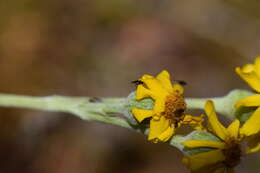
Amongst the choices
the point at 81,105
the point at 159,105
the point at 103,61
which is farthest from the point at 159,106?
the point at 103,61

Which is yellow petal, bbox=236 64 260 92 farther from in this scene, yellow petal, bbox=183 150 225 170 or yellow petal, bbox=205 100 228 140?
yellow petal, bbox=183 150 225 170

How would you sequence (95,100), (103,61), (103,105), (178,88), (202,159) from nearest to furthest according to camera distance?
(202,159), (178,88), (103,105), (95,100), (103,61)

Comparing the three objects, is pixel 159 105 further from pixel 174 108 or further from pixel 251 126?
pixel 251 126

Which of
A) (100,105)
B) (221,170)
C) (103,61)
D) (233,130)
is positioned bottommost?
(221,170)

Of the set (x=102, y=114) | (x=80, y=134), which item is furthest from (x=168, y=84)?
(x=80, y=134)

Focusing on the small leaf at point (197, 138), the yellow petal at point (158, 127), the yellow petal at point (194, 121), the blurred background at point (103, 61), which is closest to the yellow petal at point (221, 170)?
the small leaf at point (197, 138)

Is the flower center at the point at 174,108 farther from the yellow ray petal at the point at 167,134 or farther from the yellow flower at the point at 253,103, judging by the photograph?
the yellow flower at the point at 253,103
